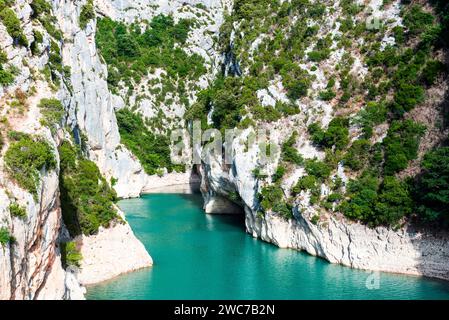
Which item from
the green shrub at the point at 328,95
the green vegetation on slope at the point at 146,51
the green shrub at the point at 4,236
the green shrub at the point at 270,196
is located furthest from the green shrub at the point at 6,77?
the green vegetation on slope at the point at 146,51

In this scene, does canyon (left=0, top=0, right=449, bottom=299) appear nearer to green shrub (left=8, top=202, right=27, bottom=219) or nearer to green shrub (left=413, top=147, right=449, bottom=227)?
green shrub (left=8, top=202, right=27, bottom=219)

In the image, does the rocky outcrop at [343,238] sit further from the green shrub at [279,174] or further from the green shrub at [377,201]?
the green shrub at [279,174]

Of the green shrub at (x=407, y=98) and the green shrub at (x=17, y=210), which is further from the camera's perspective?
the green shrub at (x=407, y=98)

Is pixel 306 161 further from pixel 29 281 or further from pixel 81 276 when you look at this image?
pixel 29 281

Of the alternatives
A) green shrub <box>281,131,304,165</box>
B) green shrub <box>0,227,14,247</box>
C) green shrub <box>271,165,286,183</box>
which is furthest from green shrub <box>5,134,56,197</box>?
green shrub <box>281,131,304,165</box>

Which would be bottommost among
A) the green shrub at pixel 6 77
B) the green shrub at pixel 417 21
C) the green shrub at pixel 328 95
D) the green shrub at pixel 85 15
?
the green shrub at pixel 6 77

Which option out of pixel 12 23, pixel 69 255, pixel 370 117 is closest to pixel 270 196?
pixel 370 117
